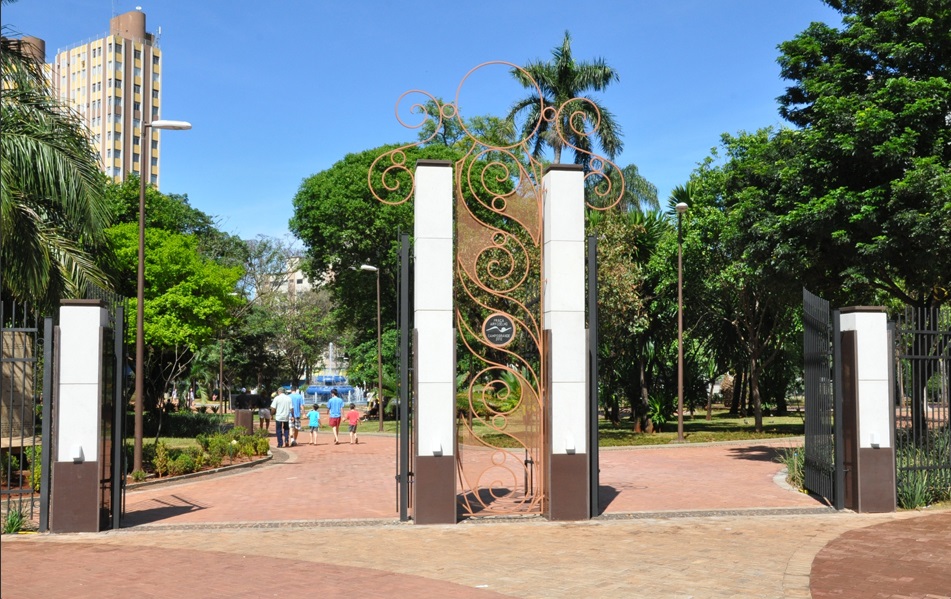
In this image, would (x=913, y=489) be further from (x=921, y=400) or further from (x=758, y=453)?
(x=758, y=453)

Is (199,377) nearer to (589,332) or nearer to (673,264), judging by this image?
(673,264)

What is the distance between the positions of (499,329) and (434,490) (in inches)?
88.9

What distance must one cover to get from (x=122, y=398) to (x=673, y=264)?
22130mm

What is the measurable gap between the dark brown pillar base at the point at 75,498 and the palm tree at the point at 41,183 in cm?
382

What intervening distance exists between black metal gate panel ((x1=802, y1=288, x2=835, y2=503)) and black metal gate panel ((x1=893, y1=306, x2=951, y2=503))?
86cm

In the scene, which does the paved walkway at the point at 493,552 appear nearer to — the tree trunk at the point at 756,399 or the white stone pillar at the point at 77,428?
the white stone pillar at the point at 77,428

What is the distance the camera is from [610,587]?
313 inches

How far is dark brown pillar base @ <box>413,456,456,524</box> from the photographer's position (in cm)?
1136

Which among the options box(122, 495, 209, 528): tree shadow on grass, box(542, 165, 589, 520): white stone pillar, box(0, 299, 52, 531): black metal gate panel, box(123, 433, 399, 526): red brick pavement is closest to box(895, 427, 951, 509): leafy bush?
box(542, 165, 589, 520): white stone pillar

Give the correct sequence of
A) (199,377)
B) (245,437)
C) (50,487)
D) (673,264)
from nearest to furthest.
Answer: (50,487), (245,437), (673,264), (199,377)

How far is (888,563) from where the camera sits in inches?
348

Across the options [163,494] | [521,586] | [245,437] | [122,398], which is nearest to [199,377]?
[245,437]

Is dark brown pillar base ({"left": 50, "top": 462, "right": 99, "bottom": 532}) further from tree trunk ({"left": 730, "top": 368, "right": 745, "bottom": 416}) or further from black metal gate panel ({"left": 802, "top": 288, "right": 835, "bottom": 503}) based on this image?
tree trunk ({"left": 730, "top": 368, "right": 745, "bottom": 416})


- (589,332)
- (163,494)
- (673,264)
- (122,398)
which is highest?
(673,264)
